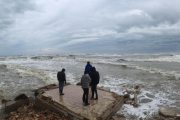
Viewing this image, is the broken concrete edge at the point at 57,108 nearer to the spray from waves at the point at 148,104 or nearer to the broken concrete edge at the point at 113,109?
the broken concrete edge at the point at 113,109

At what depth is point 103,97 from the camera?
6.26m

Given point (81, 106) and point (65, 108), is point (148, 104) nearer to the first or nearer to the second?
point (81, 106)

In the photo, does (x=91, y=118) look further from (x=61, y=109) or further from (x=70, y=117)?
(x=61, y=109)

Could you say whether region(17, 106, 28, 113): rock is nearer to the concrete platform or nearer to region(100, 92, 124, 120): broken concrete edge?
the concrete platform

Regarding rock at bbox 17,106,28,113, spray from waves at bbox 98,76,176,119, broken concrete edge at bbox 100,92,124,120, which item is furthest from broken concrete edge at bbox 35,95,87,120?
spray from waves at bbox 98,76,176,119

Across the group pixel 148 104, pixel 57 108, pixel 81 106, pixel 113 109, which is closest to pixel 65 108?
pixel 57 108

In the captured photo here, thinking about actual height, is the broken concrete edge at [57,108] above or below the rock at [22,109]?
above

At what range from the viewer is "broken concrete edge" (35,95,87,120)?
15.0 ft

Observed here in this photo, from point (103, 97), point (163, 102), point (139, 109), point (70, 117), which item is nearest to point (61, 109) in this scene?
point (70, 117)

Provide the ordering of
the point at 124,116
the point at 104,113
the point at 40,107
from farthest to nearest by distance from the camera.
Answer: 1. the point at 40,107
2. the point at 124,116
3. the point at 104,113

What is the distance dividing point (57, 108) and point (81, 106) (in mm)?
1019

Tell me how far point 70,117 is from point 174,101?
5.91 m

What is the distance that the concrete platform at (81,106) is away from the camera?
4633 mm

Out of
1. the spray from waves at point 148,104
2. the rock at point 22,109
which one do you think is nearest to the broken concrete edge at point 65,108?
the spray from waves at point 148,104
